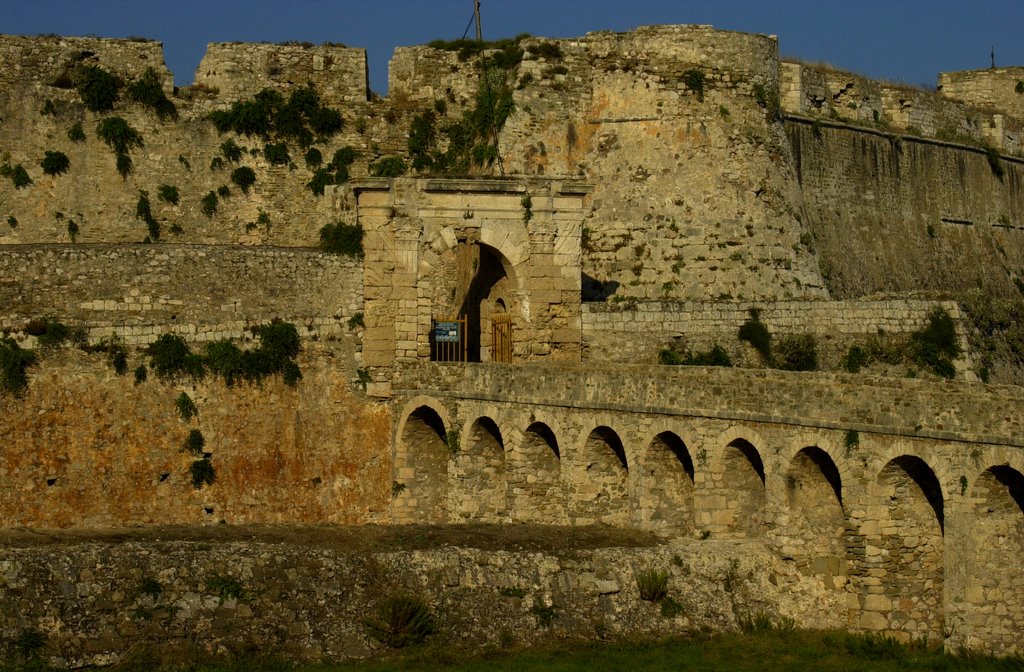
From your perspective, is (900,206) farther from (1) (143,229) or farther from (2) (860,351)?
(1) (143,229)

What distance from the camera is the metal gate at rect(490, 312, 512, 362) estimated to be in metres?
40.2

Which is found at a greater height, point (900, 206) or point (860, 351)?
point (900, 206)

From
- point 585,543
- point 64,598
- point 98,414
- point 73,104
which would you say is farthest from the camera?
point 73,104

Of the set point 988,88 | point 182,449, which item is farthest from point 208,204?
point 988,88

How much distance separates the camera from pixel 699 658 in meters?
27.8

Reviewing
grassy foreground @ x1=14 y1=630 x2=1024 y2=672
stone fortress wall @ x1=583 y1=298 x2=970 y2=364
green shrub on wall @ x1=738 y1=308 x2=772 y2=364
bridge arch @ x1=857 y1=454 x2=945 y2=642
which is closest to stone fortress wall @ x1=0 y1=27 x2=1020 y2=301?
stone fortress wall @ x1=583 y1=298 x2=970 y2=364

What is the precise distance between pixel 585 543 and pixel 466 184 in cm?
1079

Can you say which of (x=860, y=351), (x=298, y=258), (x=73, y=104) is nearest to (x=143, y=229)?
(x=73, y=104)

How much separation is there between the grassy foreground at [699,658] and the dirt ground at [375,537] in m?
2.47

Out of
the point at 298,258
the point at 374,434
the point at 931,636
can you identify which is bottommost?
the point at 931,636

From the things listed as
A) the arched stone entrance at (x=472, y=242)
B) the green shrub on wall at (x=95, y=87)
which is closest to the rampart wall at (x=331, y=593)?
the arched stone entrance at (x=472, y=242)

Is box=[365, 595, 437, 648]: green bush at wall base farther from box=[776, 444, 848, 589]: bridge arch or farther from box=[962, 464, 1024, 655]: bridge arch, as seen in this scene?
box=[962, 464, 1024, 655]: bridge arch

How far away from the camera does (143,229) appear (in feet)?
140

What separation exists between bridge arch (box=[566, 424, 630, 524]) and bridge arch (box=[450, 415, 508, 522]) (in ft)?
10.1
